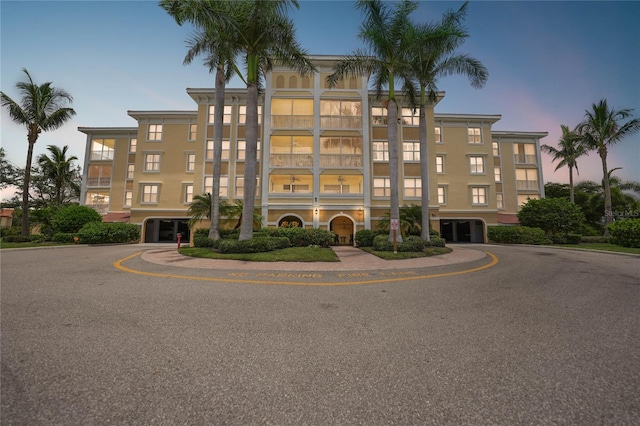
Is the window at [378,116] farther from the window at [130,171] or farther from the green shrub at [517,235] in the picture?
the window at [130,171]

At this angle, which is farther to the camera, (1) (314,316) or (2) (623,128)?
(2) (623,128)

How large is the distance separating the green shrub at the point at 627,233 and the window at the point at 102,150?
1826 inches

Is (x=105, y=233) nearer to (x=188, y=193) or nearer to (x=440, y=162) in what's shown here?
(x=188, y=193)

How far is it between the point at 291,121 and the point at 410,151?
444 inches

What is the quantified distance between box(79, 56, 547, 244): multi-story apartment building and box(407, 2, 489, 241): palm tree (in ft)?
18.4

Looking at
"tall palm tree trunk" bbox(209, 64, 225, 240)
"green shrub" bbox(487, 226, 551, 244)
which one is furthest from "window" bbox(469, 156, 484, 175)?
"tall palm tree trunk" bbox(209, 64, 225, 240)

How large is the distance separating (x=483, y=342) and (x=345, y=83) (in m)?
23.6

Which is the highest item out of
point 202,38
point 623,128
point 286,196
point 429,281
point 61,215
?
point 202,38

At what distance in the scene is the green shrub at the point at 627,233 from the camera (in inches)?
642

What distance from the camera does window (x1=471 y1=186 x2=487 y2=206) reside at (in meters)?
26.5

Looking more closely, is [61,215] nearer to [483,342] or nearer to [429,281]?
[429,281]

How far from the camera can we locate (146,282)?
6.83 meters

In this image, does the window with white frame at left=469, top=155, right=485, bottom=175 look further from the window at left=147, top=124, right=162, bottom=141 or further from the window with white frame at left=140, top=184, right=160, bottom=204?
the window at left=147, top=124, right=162, bottom=141

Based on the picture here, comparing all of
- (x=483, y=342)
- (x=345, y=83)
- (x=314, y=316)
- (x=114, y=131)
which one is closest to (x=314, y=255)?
(x=314, y=316)
